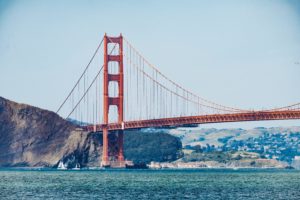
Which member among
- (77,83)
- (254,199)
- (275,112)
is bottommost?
(254,199)

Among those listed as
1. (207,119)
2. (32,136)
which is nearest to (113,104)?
(207,119)

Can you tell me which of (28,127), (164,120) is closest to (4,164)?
(28,127)

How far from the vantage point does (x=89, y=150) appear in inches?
5694

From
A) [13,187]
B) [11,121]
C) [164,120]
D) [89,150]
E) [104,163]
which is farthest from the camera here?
[11,121]

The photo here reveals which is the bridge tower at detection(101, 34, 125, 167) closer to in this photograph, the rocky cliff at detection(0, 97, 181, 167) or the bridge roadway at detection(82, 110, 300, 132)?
the bridge roadway at detection(82, 110, 300, 132)

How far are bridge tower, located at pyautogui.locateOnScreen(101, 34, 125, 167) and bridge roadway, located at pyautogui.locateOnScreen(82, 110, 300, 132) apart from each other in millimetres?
2144

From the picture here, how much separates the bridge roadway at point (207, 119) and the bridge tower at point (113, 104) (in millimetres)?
2144

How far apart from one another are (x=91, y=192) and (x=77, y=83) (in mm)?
72338

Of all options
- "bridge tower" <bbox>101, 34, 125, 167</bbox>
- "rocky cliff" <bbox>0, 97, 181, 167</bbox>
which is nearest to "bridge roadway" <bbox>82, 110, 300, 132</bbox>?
"bridge tower" <bbox>101, 34, 125, 167</bbox>

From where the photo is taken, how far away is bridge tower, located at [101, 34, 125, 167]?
5069 inches

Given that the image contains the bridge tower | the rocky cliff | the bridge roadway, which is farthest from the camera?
the rocky cliff

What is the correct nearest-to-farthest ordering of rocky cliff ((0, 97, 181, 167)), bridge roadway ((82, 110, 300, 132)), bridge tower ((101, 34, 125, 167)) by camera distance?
bridge roadway ((82, 110, 300, 132)), bridge tower ((101, 34, 125, 167)), rocky cliff ((0, 97, 181, 167))

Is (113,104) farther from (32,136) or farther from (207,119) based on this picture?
(32,136)

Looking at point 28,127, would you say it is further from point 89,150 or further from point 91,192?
point 91,192
